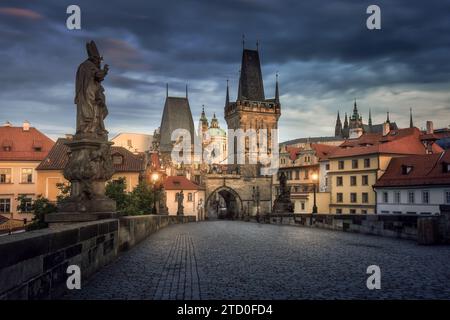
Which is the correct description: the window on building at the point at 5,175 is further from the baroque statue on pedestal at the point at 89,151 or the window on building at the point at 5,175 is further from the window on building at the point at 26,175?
the baroque statue on pedestal at the point at 89,151

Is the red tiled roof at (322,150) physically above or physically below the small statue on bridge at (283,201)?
above

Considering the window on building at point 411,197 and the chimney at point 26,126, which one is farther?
the chimney at point 26,126

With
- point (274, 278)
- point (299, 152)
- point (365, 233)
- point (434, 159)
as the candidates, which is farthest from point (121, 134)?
A: point (274, 278)

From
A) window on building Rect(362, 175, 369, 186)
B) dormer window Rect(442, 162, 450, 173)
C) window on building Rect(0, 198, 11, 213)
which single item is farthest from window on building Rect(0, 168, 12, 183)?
dormer window Rect(442, 162, 450, 173)

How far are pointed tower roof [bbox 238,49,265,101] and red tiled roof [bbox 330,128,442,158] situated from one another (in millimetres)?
36373

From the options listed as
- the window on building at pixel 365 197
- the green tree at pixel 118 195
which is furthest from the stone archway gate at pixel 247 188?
the green tree at pixel 118 195

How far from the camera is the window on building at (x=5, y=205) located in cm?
5031

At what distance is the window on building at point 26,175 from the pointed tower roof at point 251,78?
5225 centimetres

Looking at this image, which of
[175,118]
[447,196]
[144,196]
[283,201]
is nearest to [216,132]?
[175,118]

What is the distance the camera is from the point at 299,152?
72688 millimetres

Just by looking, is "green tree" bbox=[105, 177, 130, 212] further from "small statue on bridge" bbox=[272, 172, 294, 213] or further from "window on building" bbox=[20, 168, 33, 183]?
"window on building" bbox=[20, 168, 33, 183]

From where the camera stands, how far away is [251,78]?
97938 mm

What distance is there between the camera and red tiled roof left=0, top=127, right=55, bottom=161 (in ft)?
172
